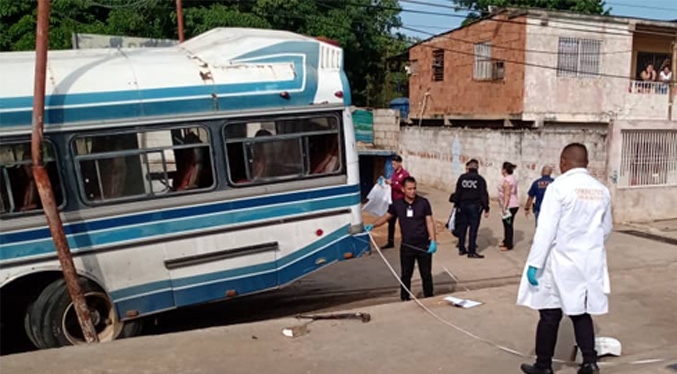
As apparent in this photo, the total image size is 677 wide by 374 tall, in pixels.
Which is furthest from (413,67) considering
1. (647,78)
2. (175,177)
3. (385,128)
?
(175,177)

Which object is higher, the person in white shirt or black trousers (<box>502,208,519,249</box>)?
the person in white shirt

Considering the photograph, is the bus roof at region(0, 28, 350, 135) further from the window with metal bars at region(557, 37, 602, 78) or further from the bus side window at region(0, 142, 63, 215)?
the window with metal bars at region(557, 37, 602, 78)

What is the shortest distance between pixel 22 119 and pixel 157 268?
183cm

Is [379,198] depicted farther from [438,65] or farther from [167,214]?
[438,65]

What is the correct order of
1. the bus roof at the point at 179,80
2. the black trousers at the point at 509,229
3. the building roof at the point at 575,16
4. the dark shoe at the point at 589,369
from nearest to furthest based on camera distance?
1. the dark shoe at the point at 589,369
2. the bus roof at the point at 179,80
3. the black trousers at the point at 509,229
4. the building roof at the point at 575,16

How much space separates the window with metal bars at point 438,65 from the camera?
81.5ft

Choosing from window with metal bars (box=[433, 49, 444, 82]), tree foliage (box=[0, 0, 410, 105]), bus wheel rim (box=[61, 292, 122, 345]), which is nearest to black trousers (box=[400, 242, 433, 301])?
bus wheel rim (box=[61, 292, 122, 345])

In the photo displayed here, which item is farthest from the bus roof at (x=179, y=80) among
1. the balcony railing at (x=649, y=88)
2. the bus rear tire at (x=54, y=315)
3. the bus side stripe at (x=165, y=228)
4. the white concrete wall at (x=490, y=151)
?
the balcony railing at (x=649, y=88)

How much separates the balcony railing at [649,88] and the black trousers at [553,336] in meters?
19.2

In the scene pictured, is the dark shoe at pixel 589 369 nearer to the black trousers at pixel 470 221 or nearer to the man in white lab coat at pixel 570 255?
the man in white lab coat at pixel 570 255

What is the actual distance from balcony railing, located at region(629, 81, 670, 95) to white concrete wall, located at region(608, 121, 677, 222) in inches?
329

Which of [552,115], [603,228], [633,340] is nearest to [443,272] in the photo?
[633,340]

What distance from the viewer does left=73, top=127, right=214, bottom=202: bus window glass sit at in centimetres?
568

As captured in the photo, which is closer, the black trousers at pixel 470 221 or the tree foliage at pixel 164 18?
the black trousers at pixel 470 221
